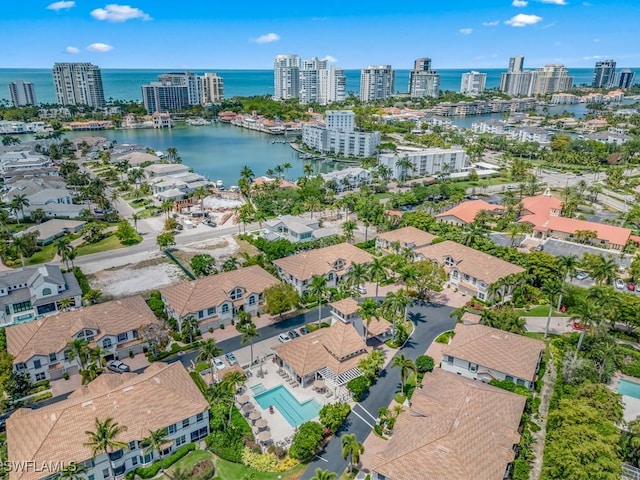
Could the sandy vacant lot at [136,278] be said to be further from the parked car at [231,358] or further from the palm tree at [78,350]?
the parked car at [231,358]

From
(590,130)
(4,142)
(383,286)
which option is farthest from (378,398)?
(590,130)

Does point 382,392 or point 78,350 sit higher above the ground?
point 78,350

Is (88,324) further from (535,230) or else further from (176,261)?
(535,230)

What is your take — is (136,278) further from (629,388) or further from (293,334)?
(629,388)

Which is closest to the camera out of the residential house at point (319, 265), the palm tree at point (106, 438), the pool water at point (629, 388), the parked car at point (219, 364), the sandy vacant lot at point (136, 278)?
the palm tree at point (106, 438)

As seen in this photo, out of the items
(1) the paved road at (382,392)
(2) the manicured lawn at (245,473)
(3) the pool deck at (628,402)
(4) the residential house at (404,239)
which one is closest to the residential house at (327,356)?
(1) the paved road at (382,392)

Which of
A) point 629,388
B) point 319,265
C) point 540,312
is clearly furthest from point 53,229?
point 629,388
